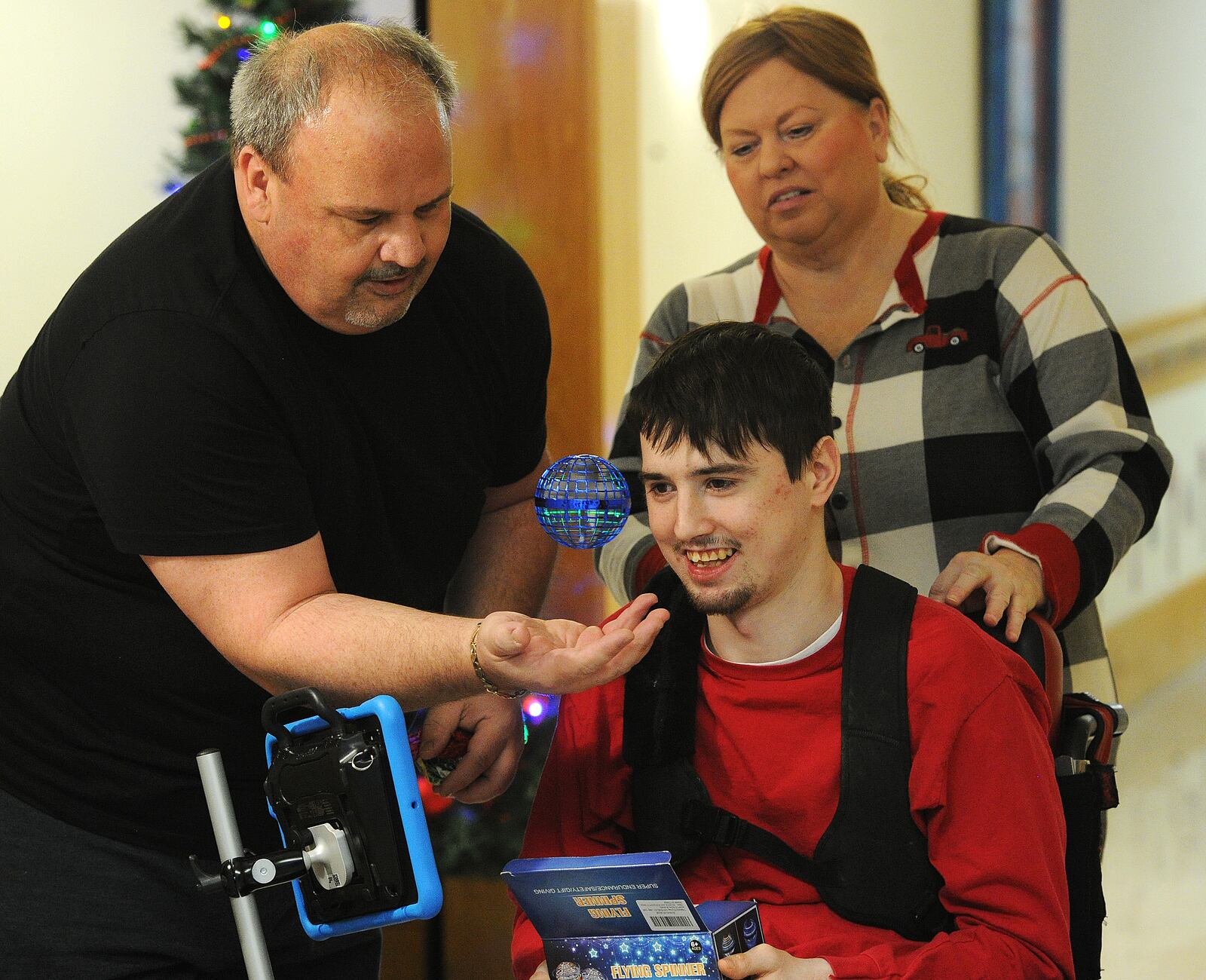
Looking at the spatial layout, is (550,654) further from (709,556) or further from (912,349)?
(912,349)

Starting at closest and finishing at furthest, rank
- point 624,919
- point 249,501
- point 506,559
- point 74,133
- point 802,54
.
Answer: point 624,919
point 249,501
point 506,559
point 802,54
point 74,133

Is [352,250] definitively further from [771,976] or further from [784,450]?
[771,976]

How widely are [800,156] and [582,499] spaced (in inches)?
29.8

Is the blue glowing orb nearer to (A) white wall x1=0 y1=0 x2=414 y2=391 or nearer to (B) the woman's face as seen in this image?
(B) the woman's face

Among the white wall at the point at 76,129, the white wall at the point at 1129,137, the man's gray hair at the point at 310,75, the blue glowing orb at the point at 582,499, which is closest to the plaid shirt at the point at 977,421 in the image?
the blue glowing orb at the point at 582,499

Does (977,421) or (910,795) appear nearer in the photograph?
(910,795)

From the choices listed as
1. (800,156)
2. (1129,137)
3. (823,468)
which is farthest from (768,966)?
(1129,137)

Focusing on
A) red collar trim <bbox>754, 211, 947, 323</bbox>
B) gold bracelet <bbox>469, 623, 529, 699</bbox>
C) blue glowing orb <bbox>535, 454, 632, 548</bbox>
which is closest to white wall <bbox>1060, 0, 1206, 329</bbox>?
red collar trim <bbox>754, 211, 947, 323</bbox>

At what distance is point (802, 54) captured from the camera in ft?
6.50

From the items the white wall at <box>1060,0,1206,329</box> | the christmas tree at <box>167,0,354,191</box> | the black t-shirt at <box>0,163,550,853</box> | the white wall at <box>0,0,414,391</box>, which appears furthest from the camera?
the white wall at <box>1060,0,1206,329</box>

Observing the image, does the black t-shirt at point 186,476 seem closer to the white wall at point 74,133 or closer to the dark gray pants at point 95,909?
the dark gray pants at point 95,909

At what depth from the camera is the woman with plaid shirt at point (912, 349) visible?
72.9 inches

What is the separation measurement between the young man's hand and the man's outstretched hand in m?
0.31

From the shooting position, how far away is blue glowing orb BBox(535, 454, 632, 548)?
1.51 metres
